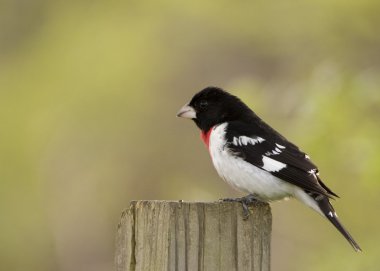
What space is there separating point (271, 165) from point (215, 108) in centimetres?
76

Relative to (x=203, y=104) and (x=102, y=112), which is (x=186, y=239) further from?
(x=102, y=112)

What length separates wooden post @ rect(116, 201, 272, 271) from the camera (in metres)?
3.05

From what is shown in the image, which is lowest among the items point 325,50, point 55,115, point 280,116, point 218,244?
point 218,244

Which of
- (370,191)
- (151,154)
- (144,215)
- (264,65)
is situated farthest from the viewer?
(151,154)

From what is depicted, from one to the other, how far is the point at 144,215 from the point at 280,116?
14.5 ft

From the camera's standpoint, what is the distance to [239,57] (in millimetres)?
10703

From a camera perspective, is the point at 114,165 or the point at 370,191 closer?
the point at 370,191

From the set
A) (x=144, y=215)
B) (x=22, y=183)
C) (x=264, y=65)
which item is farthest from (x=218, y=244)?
(x=22, y=183)

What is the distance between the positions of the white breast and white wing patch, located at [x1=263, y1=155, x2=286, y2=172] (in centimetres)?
3

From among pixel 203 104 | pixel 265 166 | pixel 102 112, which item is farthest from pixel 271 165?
pixel 102 112

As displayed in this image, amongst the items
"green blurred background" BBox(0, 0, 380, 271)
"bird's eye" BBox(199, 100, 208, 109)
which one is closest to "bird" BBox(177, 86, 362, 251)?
"bird's eye" BBox(199, 100, 208, 109)

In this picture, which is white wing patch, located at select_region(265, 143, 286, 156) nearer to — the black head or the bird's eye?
the black head

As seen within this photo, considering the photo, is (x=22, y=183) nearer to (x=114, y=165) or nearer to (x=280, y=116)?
(x=114, y=165)

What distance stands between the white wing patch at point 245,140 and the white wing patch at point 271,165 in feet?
0.47
